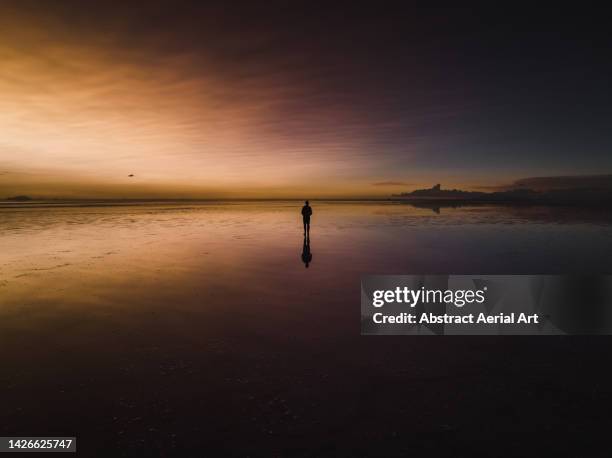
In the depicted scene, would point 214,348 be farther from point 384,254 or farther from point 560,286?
point 384,254

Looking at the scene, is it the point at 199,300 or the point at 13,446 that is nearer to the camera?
the point at 13,446

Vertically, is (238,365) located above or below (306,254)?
below

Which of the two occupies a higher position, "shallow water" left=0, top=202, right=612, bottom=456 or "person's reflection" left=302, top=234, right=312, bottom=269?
"person's reflection" left=302, top=234, right=312, bottom=269

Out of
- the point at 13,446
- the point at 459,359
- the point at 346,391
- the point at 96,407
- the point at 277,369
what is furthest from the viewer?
the point at 459,359

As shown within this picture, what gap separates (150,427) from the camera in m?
5.48

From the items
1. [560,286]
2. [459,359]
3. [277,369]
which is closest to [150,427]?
[277,369]

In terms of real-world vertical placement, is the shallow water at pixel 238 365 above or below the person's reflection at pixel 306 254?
below

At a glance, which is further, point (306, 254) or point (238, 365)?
point (306, 254)

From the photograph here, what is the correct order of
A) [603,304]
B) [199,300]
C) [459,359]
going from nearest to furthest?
[459,359], [603,304], [199,300]

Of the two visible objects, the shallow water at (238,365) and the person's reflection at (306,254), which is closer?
the shallow water at (238,365)

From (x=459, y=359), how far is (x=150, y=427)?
5.72 metres

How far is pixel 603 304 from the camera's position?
428 inches

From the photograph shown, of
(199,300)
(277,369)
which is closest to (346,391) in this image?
(277,369)

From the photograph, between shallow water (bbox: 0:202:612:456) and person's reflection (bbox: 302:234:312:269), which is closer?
shallow water (bbox: 0:202:612:456)
